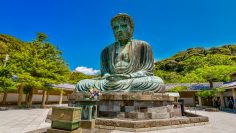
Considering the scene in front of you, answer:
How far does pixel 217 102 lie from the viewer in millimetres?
21094

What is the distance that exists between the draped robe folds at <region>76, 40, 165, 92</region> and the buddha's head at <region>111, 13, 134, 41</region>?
1.39 ft

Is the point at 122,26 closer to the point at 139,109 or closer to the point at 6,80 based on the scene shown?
the point at 139,109

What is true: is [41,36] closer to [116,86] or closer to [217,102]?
[116,86]

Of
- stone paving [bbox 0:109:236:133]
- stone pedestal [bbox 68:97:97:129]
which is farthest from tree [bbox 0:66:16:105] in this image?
stone pedestal [bbox 68:97:97:129]

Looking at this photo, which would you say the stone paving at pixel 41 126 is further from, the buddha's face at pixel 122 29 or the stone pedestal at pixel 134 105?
the buddha's face at pixel 122 29

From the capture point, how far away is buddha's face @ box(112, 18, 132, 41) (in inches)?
324

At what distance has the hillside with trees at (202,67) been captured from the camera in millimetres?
18625

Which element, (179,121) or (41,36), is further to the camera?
(41,36)

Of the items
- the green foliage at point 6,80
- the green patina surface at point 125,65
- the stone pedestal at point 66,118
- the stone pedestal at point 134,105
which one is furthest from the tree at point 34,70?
the stone pedestal at point 66,118

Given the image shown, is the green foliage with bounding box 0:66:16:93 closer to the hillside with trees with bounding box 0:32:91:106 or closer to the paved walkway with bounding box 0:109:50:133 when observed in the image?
the hillside with trees with bounding box 0:32:91:106

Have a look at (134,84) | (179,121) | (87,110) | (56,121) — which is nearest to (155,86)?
(134,84)

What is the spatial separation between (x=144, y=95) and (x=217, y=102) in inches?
773

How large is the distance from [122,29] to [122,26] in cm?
16

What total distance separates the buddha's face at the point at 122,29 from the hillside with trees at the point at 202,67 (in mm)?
14204
